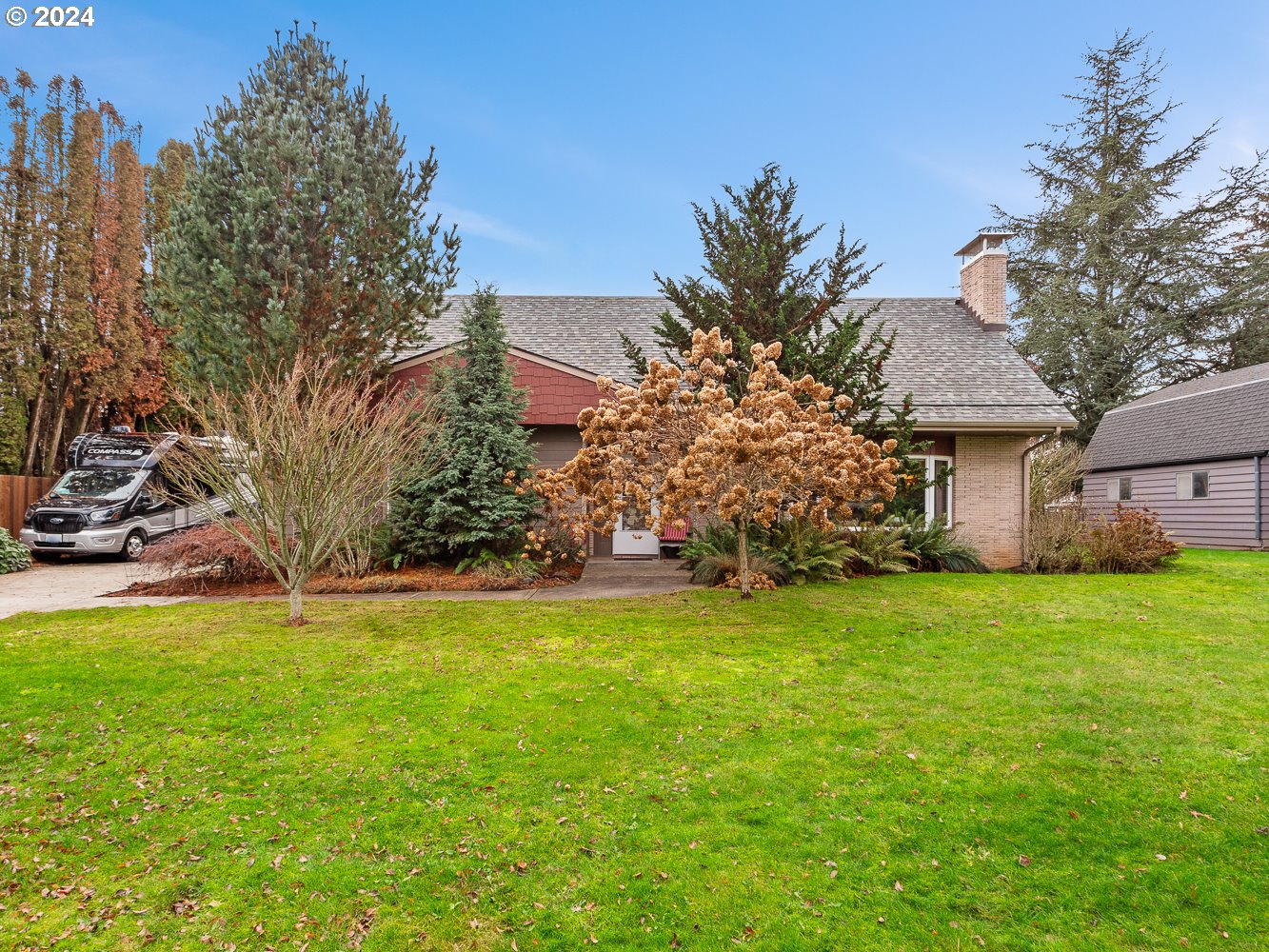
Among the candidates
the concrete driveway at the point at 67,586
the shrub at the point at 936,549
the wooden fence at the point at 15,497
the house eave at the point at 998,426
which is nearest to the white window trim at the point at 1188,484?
the house eave at the point at 998,426

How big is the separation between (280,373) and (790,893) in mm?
10945

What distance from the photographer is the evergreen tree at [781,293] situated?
37.0ft

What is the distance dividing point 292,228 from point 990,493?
13726 millimetres

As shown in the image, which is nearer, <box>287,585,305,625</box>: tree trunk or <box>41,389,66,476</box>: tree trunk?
<box>287,585,305,625</box>: tree trunk

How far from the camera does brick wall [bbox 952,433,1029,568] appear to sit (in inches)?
534

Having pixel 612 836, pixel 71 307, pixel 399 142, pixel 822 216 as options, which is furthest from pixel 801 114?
pixel 71 307

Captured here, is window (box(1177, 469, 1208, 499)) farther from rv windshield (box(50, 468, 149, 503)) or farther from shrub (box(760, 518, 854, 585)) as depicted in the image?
rv windshield (box(50, 468, 149, 503))

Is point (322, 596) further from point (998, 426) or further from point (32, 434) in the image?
point (32, 434)

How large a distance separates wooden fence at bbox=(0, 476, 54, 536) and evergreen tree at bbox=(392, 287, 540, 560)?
11441mm

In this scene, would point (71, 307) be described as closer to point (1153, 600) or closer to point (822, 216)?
point (822, 216)

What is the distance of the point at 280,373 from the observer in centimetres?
1120

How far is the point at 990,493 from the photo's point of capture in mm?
13633

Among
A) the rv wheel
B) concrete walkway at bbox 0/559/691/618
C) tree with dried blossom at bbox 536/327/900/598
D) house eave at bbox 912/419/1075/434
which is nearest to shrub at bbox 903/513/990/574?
house eave at bbox 912/419/1075/434

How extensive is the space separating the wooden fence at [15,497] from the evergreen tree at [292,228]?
8169 mm
